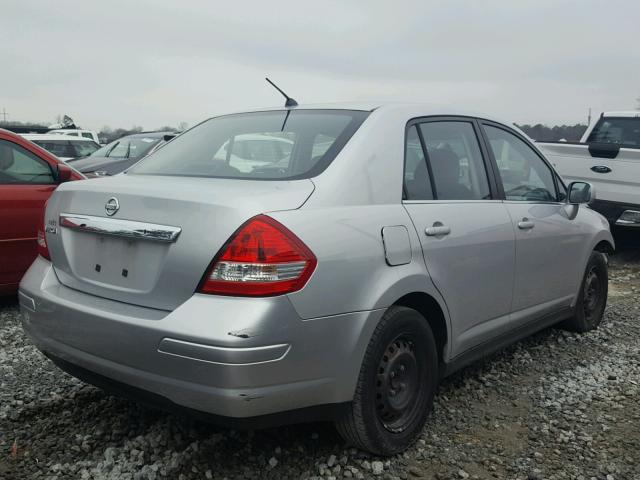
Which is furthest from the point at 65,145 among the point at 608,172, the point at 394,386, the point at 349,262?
the point at 349,262

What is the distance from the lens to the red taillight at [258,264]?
224cm

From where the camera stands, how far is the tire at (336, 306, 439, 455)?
2.60 m

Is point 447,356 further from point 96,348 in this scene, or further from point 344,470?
point 96,348

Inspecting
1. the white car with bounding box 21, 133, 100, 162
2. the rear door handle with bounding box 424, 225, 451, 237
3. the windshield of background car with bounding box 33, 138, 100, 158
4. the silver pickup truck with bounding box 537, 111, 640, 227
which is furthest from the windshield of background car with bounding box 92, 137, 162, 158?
the rear door handle with bounding box 424, 225, 451, 237

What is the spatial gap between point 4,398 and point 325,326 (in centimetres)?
213

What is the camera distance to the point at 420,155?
3111mm

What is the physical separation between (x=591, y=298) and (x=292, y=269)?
3.54 metres

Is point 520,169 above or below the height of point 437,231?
above

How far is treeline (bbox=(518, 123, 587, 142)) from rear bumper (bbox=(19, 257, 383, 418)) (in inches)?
296

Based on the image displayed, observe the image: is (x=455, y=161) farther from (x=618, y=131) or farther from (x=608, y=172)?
(x=618, y=131)

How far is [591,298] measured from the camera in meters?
4.93

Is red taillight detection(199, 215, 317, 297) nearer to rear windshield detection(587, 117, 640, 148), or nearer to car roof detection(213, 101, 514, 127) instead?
car roof detection(213, 101, 514, 127)

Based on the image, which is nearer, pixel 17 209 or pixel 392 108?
pixel 392 108

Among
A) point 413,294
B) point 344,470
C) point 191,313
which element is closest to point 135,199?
point 191,313
